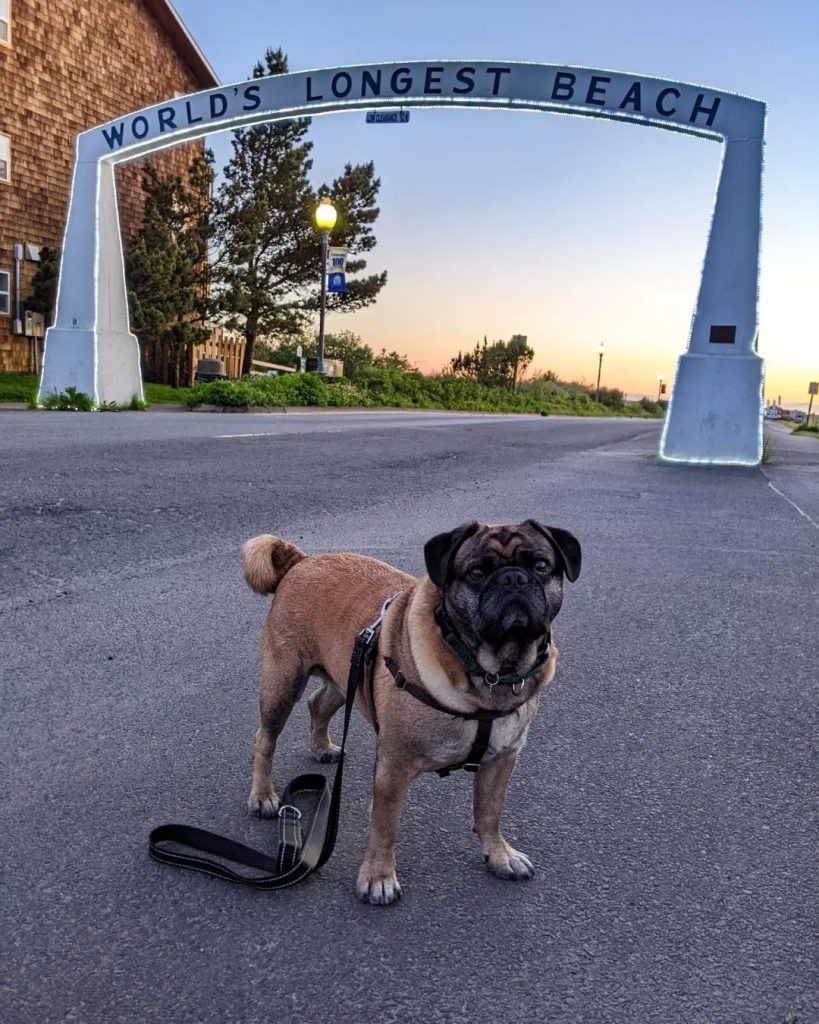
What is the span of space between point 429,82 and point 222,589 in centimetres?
1330

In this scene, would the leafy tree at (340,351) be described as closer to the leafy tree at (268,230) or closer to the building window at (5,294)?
the leafy tree at (268,230)

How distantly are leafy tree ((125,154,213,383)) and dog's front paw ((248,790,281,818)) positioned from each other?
89.8 ft

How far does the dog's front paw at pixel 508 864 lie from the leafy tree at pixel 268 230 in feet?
108

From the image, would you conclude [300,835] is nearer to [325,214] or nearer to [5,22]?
[325,214]

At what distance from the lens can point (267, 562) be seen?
2.67 m

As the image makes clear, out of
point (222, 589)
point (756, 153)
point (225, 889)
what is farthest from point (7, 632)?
point (756, 153)

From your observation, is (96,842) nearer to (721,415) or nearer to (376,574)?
(376,574)

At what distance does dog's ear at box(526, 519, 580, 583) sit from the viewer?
2211 millimetres

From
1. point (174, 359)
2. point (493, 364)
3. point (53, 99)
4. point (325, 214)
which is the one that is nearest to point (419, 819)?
point (325, 214)

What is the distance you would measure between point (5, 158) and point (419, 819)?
91.3 ft

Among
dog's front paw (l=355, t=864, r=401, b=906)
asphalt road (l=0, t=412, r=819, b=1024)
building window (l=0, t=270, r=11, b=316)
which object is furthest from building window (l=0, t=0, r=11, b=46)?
dog's front paw (l=355, t=864, r=401, b=906)

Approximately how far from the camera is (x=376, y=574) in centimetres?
255

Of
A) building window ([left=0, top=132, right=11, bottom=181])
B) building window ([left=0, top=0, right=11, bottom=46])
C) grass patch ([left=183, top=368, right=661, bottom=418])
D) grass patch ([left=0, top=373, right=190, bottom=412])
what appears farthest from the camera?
building window ([left=0, top=132, right=11, bottom=181])

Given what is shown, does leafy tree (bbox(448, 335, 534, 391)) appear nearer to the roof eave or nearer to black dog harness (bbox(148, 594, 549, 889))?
the roof eave
